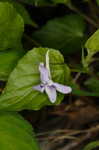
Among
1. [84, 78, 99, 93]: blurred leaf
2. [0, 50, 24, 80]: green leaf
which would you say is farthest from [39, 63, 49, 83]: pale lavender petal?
[84, 78, 99, 93]: blurred leaf

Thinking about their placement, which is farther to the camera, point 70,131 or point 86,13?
point 86,13

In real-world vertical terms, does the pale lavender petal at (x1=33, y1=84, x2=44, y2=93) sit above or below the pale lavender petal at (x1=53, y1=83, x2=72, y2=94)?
below

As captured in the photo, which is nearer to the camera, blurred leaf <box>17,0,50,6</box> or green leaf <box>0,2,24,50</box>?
green leaf <box>0,2,24,50</box>

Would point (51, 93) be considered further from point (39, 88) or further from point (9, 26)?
point (9, 26)

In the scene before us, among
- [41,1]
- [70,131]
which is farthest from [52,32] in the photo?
[70,131]

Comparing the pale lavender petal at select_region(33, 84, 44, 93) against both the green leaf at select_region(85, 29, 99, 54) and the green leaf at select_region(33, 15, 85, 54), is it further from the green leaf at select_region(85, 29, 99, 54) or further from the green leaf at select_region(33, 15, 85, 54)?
the green leaf at select_region(33, 15, 85, 54)

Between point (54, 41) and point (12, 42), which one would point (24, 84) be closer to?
point (12, 42)

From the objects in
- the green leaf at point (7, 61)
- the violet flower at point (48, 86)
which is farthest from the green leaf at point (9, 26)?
the violet flower at point (48, 86)

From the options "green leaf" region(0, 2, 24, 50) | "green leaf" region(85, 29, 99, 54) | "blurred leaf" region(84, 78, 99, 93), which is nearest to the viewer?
"green leaf" region(85, 29, 99, 54)
